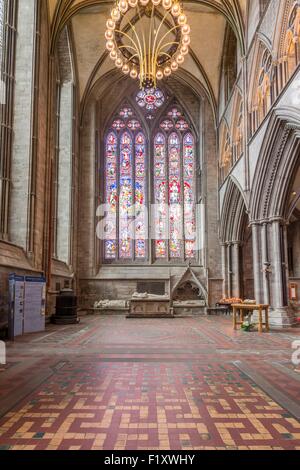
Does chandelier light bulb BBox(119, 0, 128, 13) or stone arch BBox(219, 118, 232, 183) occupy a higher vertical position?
chandelier light bulb BBox(119, 0, 128, 13)

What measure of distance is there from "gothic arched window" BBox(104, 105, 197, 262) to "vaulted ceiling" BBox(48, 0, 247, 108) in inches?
114

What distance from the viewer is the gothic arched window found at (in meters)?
21.3

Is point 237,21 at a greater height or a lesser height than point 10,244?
greater

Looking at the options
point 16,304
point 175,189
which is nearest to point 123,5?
point 16,304

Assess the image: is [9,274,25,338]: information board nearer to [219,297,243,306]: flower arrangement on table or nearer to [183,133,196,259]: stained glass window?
[219,297,243,306]: flower arrangement on table

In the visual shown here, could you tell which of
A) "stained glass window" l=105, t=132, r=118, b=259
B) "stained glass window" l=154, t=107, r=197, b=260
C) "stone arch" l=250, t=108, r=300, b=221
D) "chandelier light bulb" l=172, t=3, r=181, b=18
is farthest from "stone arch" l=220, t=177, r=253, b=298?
"chandelier light bulb" l=172, t=3, r=181, b=18

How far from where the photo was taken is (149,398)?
4070 mm

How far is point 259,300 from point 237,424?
10247 mm

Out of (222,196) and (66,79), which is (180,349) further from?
(66,79)

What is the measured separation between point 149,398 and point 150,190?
18022 mm

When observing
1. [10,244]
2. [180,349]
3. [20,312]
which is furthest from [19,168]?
[180,349]

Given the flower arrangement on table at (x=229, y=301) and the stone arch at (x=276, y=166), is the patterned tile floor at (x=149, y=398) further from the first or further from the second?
the flower arrangement on table at (x=229, y=301)

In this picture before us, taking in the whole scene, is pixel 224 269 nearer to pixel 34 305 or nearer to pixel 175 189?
pixel 175 189

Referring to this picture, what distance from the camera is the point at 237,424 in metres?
3.29
